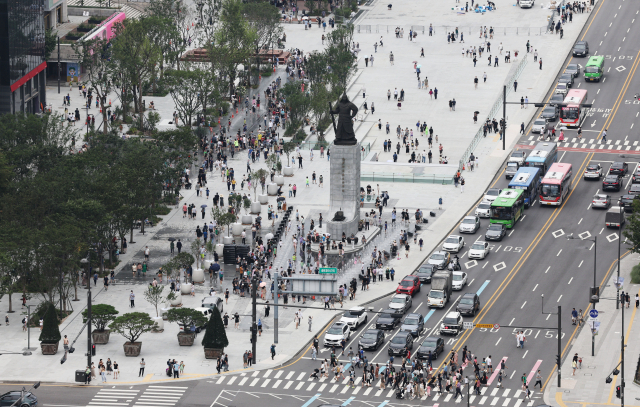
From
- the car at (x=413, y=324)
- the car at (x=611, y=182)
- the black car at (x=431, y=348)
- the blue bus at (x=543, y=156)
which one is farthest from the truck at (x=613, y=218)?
the black car at (x=431, y=348)

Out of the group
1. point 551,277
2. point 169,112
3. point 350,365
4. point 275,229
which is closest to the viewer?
point 350,365

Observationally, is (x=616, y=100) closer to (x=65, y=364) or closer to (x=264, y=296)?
(x=264, y=296)

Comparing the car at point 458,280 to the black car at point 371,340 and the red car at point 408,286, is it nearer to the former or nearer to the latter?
the red car at point 408,286

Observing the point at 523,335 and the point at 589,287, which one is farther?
the point at 589,287

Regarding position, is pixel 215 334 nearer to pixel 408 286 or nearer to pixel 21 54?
pixel 408 286

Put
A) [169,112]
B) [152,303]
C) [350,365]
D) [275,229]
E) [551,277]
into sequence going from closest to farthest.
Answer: [350,365], [152,303], [551,277], [275,229], [169,112]

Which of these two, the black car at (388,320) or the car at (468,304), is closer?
the black car at (388,320)

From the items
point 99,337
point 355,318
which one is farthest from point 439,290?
point 99,337

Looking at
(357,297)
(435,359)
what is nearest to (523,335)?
(435,359)
